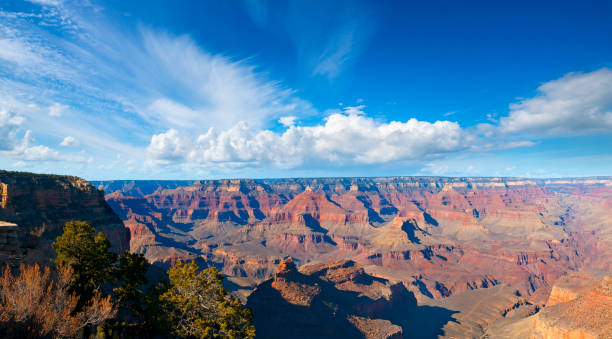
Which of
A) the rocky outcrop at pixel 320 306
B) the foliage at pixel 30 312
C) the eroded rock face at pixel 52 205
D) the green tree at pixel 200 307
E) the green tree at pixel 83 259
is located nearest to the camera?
the foliage at pixel 30 312

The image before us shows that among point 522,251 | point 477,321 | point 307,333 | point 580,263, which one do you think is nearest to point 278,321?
point 307,333

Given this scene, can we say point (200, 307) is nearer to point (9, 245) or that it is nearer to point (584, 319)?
point (9, 245)

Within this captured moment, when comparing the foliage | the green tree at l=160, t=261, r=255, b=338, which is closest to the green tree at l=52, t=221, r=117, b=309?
the foliage

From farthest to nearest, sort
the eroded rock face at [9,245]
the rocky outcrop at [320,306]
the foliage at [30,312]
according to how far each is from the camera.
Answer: the rocky outcrop at [320,306]
the eroded rock face at [9,245]
the foliage at [30,312]

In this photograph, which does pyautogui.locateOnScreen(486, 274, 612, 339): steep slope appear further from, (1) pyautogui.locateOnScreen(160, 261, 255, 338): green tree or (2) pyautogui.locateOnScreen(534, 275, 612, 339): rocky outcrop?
(1) pyautogui.locateOnScreen(160, 261, 255, 338): green tree

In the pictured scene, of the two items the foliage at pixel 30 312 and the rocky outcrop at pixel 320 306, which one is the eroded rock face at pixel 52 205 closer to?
the rocky outcrop at pixel 320 306

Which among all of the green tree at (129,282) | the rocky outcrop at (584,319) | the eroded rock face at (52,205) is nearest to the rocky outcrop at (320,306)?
the rocky outcrop at (584,319)

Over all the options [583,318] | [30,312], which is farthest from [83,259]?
[583,318]
